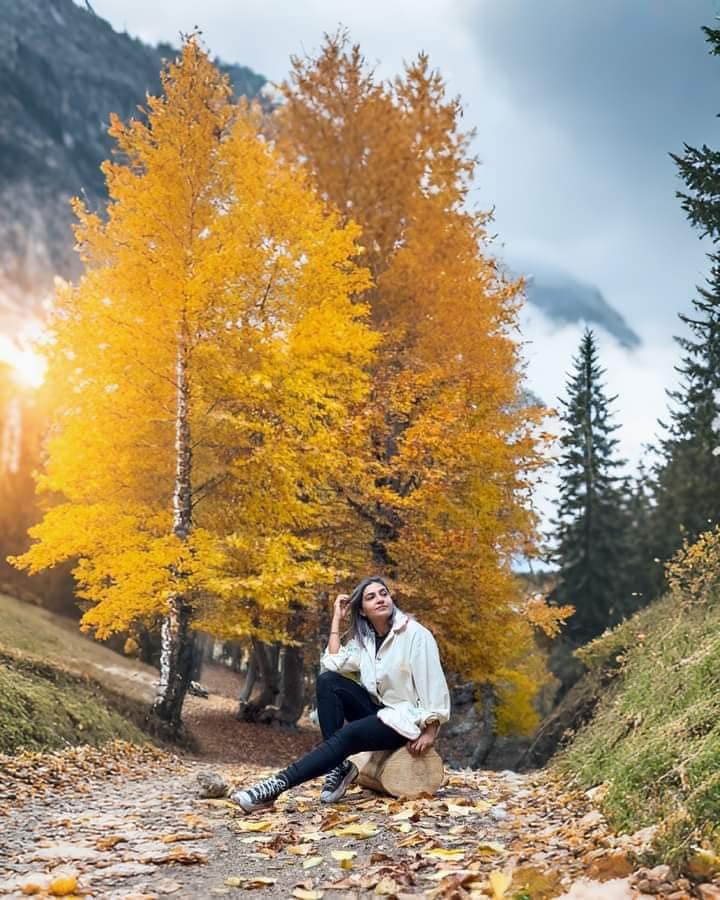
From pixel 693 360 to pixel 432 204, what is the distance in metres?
23.5

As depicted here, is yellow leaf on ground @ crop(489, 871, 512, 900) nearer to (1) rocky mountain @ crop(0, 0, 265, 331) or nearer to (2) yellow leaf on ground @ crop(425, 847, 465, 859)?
(2) yellow leaf on ground @ crop(425, 847, 465, 859)

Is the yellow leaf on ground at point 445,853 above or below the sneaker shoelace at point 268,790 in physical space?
above

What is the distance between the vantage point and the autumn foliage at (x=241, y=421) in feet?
31.8

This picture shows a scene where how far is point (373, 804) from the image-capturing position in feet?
15.4

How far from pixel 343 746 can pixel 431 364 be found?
8552 mm

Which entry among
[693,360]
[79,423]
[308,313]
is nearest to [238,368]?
[308,313]

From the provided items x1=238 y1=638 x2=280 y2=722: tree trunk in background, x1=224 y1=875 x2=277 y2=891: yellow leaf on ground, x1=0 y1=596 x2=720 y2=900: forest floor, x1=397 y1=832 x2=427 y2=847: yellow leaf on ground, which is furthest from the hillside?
x1=238 y1=638 x2=280 y2=722: tree trunk in background

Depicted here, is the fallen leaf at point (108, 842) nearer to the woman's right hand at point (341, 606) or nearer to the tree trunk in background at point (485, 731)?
the woman's right hand at point (341, 606)

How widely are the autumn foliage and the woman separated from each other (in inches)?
166

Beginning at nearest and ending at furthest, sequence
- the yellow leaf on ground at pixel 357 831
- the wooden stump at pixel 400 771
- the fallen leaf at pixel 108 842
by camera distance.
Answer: the yellow leaf on ground at pixel 357 831, the fallen leaf at pixel 108 842, the wooden stump at pixel 400 771

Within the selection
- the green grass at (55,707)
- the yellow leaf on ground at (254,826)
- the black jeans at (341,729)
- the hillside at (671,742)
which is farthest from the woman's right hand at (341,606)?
the green grass at (55,707)

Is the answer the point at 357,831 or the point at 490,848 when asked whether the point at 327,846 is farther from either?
the point at 490,848

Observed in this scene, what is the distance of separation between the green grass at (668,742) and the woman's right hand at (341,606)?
191 centimetres

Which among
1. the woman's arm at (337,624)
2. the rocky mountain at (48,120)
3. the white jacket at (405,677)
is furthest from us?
the rocky mountain at (48,120)
